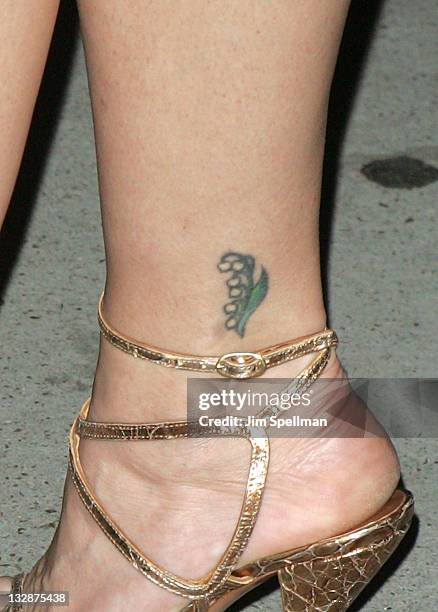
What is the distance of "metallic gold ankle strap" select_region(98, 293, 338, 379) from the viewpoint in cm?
113

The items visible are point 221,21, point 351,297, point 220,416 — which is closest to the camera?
point 221,21

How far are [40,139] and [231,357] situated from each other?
3.79ft

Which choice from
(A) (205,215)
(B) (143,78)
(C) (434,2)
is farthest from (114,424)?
(C) (434,2)

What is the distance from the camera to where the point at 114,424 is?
121 centimetres

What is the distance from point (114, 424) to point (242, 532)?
17 centimetres

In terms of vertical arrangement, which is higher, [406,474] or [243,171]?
[243,171]

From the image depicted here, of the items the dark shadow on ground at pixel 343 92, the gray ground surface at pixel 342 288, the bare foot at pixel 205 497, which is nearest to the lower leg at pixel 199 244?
the bare foot at pixel 205 497

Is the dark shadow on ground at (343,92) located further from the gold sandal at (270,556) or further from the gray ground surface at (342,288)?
the gold sandal at (270,556)

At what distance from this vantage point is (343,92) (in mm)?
2291

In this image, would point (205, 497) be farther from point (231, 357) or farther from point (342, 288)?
point (342, 288)

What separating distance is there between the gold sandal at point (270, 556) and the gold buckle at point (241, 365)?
0.05 ft

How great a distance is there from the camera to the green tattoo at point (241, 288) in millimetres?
1081

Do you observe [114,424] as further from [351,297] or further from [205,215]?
[351,297]

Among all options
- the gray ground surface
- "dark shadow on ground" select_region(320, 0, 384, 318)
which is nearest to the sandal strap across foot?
the gray ground surface
